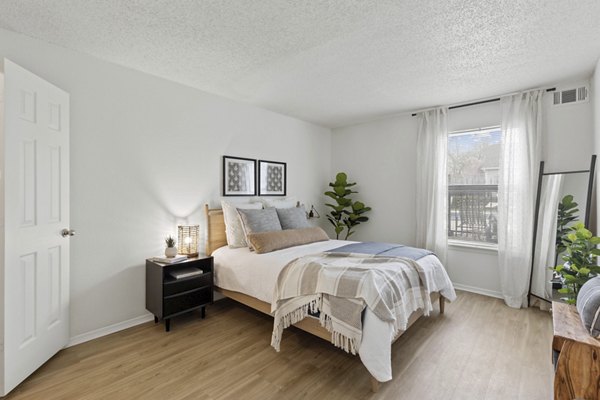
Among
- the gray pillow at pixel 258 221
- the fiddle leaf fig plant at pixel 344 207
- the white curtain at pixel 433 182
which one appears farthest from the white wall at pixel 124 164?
the white curtain at pixel 433 182

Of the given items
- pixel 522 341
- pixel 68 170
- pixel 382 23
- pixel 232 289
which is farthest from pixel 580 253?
pixel 68 170

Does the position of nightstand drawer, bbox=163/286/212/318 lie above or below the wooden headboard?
below

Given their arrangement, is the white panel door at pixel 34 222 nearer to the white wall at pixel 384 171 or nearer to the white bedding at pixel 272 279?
the white bedding at pixel 272 279

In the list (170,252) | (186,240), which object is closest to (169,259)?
(170,252)

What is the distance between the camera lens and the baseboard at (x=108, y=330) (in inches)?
96.2

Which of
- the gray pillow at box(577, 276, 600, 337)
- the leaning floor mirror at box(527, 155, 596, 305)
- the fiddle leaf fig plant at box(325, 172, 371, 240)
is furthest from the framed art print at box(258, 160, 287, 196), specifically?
the gray pillow at box(577, 276, 600, 337)

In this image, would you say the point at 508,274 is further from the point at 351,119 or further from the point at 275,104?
the point at 275,104

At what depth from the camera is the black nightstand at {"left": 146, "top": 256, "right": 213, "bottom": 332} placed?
2.65 metres

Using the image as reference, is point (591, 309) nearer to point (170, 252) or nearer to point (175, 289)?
point (175, 289)

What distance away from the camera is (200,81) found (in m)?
3.09

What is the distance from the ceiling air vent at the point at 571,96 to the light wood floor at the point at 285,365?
93.4 inches

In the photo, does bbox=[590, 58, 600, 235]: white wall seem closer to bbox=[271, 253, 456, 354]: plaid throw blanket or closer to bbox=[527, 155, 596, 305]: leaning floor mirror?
bbox=[527, 155, 596, 305]: leaning floor mirror

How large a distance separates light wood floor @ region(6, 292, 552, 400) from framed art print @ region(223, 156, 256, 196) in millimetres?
1631

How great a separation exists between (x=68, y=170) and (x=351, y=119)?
3.79 meters
